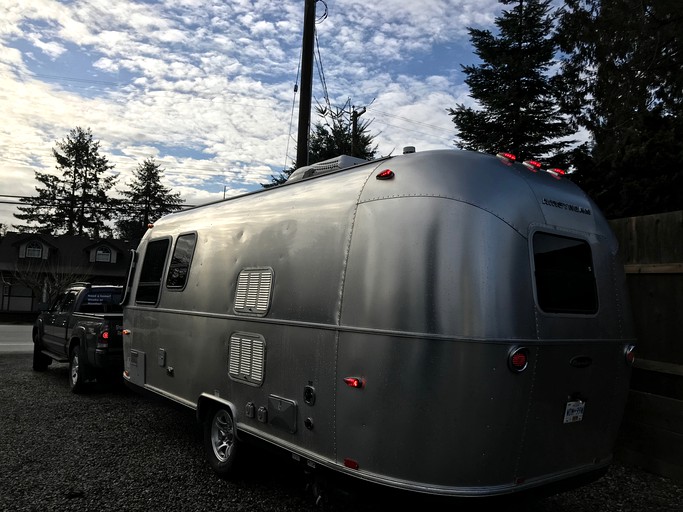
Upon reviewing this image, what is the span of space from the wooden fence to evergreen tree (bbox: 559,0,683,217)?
5690 mm

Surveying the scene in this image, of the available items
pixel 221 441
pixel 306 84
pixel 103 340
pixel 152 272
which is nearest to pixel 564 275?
pixel 221 441

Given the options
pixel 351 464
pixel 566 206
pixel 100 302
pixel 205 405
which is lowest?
pixel 205 405

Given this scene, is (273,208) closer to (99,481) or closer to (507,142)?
(99,481)

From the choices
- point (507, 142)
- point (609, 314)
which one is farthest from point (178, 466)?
point (507, 142)

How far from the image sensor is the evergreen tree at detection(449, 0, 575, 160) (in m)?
19.8

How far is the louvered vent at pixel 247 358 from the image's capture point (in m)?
4.33

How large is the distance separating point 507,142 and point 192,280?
55.6ft

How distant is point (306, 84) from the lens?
1110 cm

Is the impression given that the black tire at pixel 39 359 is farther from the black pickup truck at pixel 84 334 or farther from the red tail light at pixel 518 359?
the red tail light at pixel 518 359

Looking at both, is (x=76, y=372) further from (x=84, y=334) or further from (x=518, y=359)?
(x=518, y=359)

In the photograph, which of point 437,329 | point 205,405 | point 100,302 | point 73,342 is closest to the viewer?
point 437,329

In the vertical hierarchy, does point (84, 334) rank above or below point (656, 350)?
below

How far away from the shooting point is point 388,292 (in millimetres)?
3377

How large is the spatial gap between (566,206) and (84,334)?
7546 millimetres
